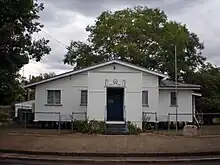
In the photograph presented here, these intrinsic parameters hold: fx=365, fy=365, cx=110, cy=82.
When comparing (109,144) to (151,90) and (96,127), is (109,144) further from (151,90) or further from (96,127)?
(151,90)

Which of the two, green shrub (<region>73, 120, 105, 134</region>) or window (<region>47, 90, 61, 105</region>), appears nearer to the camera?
green shrub (<region>73, 120, 105, 134</region>)

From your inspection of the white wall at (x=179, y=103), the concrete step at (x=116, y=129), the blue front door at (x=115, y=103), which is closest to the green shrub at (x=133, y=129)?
the concrete step at (x=116, y=129)

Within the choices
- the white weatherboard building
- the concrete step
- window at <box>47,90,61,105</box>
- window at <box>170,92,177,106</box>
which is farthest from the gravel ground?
window at <box>170,92,177,106</box>

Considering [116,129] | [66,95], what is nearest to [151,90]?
[116,129]

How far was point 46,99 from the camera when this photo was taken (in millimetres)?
27562

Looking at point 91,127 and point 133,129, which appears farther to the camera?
point 133,129

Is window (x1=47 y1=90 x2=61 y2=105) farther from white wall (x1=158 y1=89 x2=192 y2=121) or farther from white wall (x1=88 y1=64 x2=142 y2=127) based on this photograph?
white wall (x1=158 y1=89 x2=192 y2=121)

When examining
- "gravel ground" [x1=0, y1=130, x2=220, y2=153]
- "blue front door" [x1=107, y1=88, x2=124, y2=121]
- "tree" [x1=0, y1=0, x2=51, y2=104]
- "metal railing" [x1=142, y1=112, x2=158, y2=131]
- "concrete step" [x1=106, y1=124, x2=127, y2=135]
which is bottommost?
"gravel ground" [x1=0, y1=130, x2=220, y2=153]

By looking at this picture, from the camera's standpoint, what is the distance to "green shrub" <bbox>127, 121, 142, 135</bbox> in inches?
890

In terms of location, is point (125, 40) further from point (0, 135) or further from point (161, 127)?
point (0, 135)

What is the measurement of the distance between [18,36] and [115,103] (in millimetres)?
9047

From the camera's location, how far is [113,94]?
88.8ft

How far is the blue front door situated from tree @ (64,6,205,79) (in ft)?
43.4

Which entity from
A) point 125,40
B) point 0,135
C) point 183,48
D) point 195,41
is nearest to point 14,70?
point 0,135
